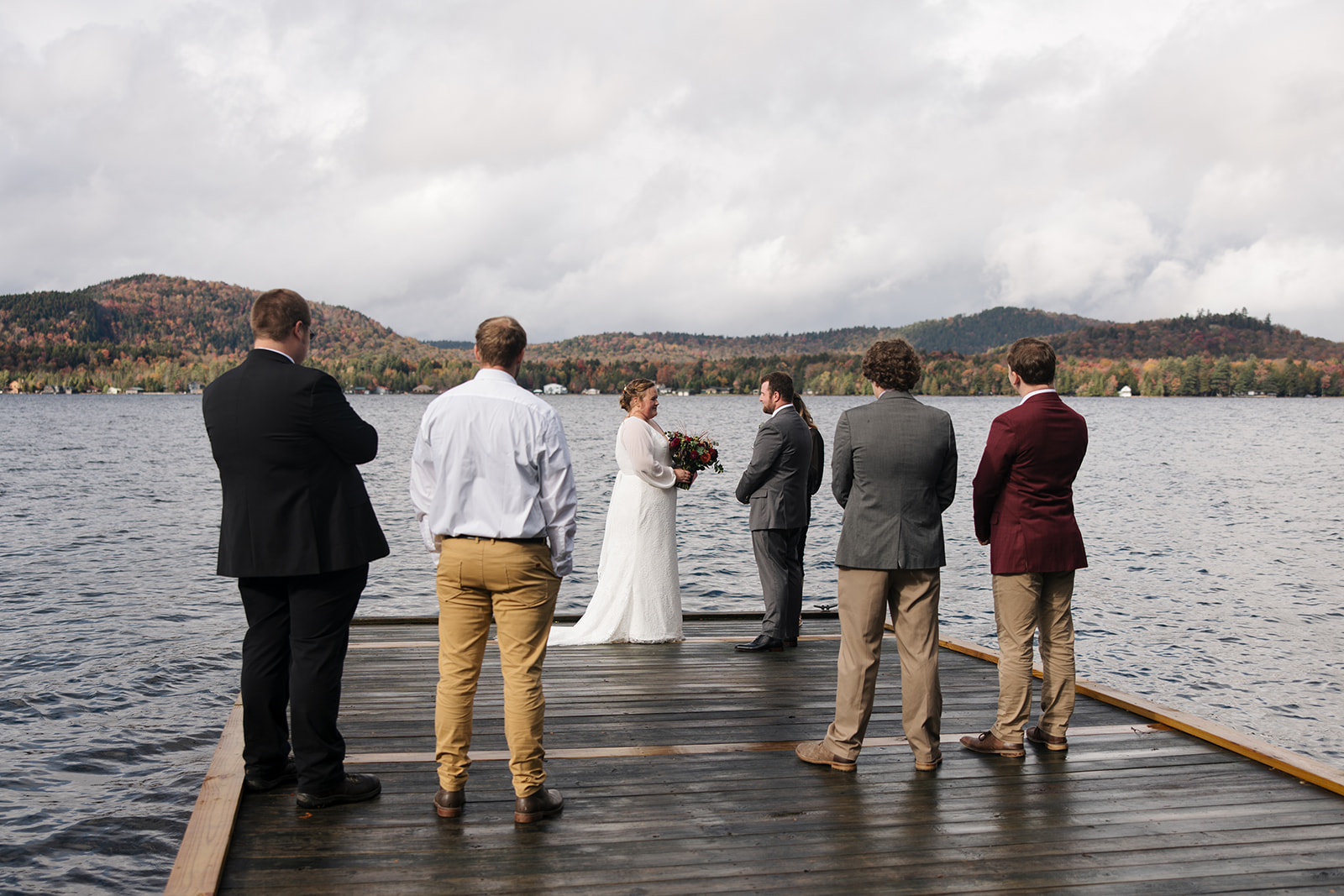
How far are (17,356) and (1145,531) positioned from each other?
16810cm

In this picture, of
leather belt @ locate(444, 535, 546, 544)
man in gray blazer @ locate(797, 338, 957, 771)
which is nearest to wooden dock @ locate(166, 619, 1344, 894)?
man in gray blazer @ locate(797, 338, 957, 771)

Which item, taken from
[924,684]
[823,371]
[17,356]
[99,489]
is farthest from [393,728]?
[17,356]

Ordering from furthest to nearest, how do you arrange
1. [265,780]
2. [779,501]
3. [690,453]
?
[690,453] < [779,501] < [265,780]

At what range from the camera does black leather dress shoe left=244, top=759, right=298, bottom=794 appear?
4.44 metres

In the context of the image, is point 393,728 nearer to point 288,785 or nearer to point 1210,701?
point 288,785

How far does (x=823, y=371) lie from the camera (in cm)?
15512

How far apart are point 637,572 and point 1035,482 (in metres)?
3.88

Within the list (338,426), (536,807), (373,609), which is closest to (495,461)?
(338,426)

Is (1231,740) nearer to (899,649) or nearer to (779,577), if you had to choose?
(899,649)

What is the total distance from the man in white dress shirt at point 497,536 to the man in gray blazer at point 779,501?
3.40 metres

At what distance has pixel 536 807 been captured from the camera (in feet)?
13.7

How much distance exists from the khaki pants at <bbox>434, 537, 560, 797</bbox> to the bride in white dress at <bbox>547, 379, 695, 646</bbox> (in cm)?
373

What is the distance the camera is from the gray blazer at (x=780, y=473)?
7324 millimetres

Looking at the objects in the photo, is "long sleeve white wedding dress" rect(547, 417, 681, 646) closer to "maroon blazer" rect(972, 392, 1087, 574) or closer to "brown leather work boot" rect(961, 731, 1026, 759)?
"brown leather work boot" rect(961, 731, 1026, 759)
